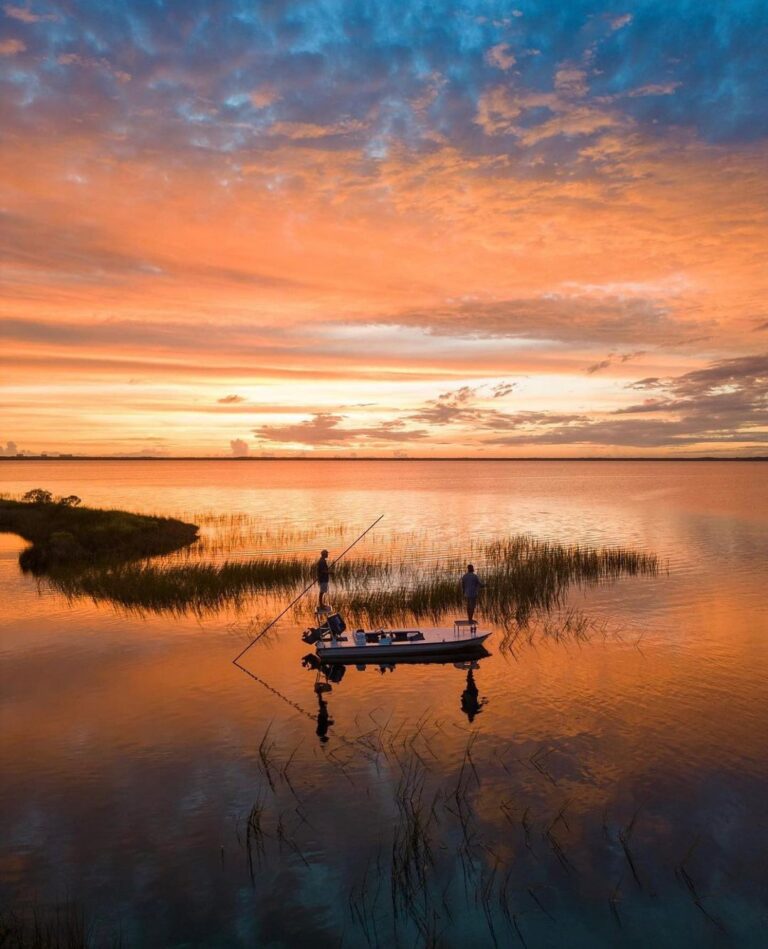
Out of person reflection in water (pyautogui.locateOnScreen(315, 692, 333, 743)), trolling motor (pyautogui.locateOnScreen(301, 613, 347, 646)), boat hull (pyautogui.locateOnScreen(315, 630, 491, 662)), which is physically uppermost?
trolling motor (pyautogui.locateOnScreen(301, 613, 347, 646))

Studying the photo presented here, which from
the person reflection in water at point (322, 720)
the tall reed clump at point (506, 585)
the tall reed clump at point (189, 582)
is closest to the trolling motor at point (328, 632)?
the person reflection in water at point (322, 720)

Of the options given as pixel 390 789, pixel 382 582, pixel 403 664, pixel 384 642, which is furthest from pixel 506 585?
pixel 390 789

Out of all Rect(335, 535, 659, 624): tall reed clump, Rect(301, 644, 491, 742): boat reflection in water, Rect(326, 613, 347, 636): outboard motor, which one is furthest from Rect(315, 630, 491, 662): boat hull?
Rect(335, 535, 659, 624): tall reed clump

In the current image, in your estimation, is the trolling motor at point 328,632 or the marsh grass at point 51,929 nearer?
the marsh grass at point 51,929

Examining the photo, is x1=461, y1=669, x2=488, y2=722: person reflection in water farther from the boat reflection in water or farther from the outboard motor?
the outboard motor

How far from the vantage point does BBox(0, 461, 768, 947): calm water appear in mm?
11492

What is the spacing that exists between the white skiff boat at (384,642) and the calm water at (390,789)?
69 cm

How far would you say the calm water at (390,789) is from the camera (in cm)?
1149

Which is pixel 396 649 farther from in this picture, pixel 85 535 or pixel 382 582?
pixel 85 535

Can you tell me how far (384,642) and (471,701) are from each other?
4.81 metres

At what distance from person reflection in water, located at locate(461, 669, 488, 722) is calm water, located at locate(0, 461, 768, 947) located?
0.12m

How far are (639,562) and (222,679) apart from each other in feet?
105

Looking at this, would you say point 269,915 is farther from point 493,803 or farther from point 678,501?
point 678,501

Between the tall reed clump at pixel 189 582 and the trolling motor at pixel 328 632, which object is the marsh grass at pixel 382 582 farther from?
the trolling motor at pixel 328 632
